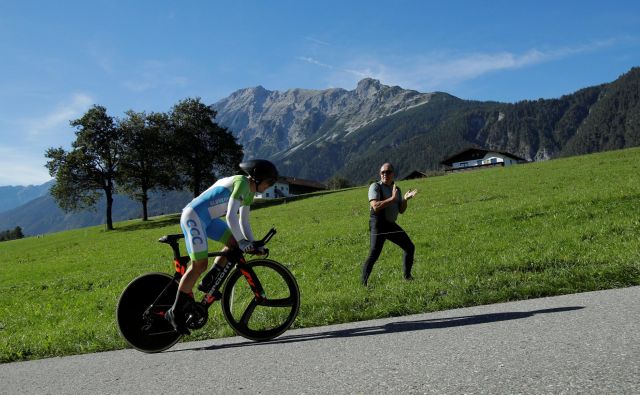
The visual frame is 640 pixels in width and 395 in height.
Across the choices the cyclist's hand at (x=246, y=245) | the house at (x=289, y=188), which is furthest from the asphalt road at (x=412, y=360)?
the house at (x=289, y=188)

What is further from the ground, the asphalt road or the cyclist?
the cyclist

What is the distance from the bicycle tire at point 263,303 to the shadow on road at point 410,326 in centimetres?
25

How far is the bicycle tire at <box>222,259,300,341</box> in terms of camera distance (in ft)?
20.4

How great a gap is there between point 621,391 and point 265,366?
10.0 feet

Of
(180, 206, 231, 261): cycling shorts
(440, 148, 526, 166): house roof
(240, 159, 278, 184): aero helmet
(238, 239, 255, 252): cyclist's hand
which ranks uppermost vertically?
(440, 148, 526, 166): house roof

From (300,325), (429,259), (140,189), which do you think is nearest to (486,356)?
(300,325)

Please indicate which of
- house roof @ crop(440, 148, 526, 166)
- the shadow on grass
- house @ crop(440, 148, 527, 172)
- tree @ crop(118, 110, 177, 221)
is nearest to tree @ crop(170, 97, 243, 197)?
tree @ crop(118, 110, 177, 221)

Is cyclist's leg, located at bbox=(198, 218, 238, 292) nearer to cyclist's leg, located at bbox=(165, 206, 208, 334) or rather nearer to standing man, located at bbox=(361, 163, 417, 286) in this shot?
cyclist's leg, located at bbox=(165, 206, 208, 334)

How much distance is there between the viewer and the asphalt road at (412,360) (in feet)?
11.9

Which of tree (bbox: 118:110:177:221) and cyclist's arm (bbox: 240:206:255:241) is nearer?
cyclist's arm (bbox: 240:206:255:241)

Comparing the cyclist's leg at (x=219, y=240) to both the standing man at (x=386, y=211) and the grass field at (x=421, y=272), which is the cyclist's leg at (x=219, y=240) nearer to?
the grass field at (x=421, y=272)

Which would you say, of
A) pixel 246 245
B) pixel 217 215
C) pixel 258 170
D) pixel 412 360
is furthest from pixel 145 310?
pixel 412 360

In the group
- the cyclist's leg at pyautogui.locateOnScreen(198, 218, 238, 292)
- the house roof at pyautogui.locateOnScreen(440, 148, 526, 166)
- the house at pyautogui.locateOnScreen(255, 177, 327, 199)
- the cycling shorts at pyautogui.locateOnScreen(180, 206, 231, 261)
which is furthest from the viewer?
the house at pyautogui.locateOnScreen(255, 177, 327, 199)

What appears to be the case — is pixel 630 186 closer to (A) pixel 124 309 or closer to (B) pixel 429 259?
(B) pixel 429 259
